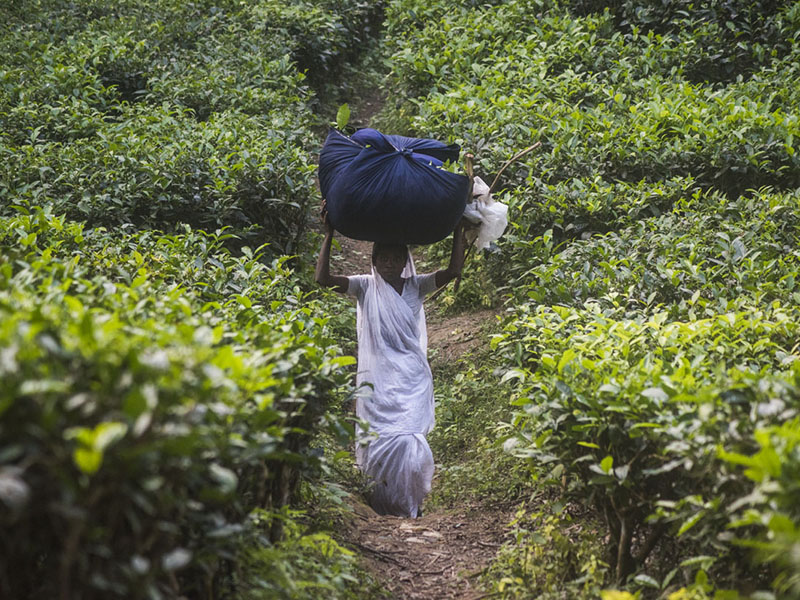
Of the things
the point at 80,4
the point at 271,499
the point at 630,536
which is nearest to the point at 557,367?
the point at 630,536

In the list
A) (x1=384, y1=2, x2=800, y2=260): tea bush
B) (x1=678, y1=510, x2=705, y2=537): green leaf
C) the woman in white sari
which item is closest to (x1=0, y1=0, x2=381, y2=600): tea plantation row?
the woman in white sari

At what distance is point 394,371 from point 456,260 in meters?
0.79

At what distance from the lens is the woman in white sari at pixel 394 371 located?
4.73 metres

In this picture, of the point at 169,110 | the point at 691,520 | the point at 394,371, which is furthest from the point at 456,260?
the point at 169,110

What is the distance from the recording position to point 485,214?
5141mm

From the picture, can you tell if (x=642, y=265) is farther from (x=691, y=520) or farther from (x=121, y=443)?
(x=121, y=443)

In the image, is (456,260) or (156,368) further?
(456,260)

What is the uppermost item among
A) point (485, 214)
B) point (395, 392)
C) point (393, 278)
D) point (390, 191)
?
point (390, 191)

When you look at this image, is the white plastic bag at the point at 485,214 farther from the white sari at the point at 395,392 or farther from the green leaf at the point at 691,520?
the green leaf at the point at 691,520

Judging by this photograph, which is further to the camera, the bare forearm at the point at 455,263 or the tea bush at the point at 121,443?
the bare forearm at the point at 455,263

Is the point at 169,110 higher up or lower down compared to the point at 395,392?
higher up

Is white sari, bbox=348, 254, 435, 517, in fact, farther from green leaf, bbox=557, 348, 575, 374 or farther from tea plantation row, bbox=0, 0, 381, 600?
green leaf, bbox=557, 348, 575, 374

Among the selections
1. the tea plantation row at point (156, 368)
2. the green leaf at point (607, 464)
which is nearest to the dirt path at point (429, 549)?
the tea plantation row at point (156, 368)

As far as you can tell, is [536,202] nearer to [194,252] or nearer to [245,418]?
[194,252]
